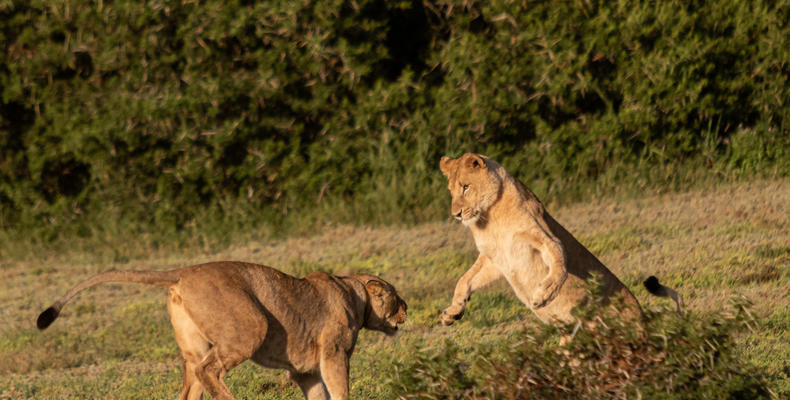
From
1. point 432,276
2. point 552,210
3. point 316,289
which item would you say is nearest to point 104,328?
point 432,276

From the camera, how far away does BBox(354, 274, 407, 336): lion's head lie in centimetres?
657

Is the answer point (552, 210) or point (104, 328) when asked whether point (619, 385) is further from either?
point (552, 210)

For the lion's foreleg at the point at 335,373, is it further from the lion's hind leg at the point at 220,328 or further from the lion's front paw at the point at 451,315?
the lion's front paw at the point at 451,315

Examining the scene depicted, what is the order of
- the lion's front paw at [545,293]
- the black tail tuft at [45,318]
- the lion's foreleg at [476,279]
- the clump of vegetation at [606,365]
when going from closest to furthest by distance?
the clump of vegetation at [606,365] < the black tail tuft at [45,318] < the lion's front paw at [545,293] < the lion's foreleg at [476,279]

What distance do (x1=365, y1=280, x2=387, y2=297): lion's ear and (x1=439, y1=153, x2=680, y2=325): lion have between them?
473mm

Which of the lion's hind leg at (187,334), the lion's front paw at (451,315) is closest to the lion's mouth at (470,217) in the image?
the lion's front paw at (451,315)

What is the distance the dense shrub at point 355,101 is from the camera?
12500 millimetres

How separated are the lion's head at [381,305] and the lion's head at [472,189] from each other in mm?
746

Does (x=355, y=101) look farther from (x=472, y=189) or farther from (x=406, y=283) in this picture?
(x=472, y=189)

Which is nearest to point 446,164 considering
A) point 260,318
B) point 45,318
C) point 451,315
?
point 451,315

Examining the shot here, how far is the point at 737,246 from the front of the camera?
9.73 metres

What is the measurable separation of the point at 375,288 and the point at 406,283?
3440 millimetres

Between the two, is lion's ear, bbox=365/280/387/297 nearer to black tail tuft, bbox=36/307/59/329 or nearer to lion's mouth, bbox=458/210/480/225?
lion's mouth, bbox=458/210/480/225

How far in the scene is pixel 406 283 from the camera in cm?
999
